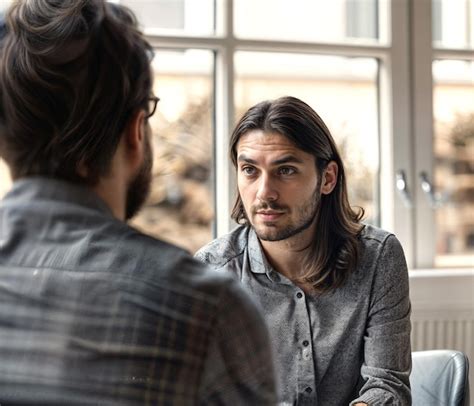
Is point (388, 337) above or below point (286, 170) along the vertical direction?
below

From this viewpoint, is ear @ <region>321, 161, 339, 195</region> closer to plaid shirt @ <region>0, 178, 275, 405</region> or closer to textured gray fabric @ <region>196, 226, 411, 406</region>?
textured gray fabric @ <region>196, 226, 411, 406</region>

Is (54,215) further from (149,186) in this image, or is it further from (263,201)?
(263,201)

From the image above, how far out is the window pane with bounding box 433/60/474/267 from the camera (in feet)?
11.6

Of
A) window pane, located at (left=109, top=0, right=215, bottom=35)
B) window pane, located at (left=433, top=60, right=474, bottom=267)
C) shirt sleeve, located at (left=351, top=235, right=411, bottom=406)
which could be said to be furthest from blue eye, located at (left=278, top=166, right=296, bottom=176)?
window pane, located at (left=433, top=60, right=474, bottom=267)

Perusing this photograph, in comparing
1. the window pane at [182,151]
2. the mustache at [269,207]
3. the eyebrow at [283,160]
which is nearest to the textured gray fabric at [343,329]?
the mustache at [269,207]

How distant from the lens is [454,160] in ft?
11.7

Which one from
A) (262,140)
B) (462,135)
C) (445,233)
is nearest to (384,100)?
(462,135)

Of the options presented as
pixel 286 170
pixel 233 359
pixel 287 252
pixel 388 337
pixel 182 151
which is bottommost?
pixel 388 337

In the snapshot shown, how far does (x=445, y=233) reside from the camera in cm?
Answer: 354

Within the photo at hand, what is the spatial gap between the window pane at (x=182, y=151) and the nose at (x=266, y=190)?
1.05 meters

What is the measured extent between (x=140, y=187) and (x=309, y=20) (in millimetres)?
2561

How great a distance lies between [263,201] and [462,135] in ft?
5.72

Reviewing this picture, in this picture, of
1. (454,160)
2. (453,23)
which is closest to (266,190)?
(454,160)

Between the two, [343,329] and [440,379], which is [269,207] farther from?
[440,379]
